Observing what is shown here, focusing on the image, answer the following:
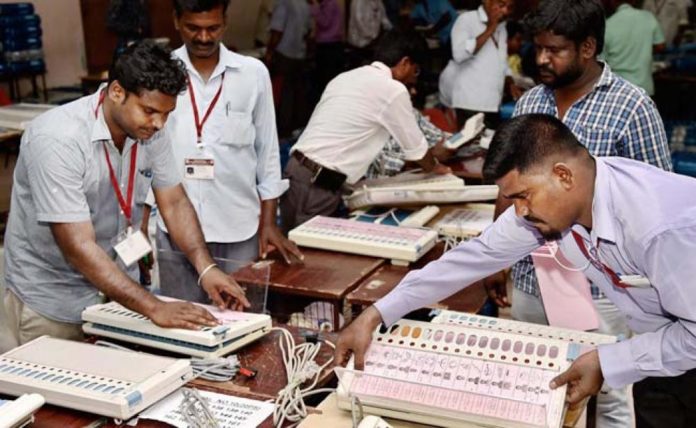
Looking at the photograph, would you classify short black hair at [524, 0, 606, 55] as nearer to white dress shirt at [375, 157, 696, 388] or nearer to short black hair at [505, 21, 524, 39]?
white dress shirt at [375, 157, 696, 388]

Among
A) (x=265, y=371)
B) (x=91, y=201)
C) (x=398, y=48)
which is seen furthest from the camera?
(x=398, y=48)

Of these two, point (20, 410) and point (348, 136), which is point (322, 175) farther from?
point (20, 410)

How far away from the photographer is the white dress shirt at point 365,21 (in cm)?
823

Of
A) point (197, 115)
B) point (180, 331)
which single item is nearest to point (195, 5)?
point (197, 115)

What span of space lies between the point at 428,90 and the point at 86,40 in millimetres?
3230

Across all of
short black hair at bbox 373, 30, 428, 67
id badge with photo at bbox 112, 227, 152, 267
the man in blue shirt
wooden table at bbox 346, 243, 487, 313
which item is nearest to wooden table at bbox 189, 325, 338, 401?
wooden table at bbox 346, 243, 487, 313

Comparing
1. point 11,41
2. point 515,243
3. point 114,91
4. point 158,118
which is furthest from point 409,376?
point 11,41

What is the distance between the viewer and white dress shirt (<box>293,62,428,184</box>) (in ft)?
10.6

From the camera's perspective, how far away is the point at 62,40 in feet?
23.1

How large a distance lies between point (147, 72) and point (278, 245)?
899 millimetres

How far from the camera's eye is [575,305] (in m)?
2.24

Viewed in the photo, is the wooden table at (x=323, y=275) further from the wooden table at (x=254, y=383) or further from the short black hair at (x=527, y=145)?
the short black hair at (x=527, y=145)

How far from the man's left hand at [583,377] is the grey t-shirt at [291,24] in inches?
249

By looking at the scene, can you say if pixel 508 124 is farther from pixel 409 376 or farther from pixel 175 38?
pixel 175 38
